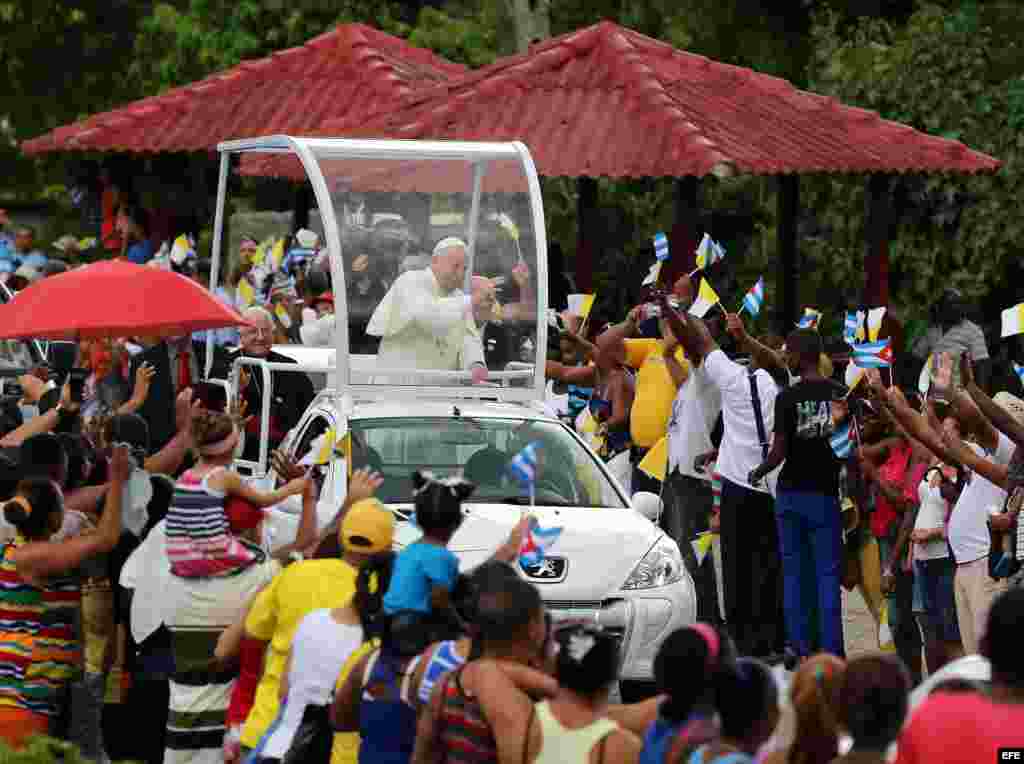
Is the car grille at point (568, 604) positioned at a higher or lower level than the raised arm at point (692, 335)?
lower

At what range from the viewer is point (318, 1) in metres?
30.0

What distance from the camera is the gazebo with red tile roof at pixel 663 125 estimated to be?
16.4 meters

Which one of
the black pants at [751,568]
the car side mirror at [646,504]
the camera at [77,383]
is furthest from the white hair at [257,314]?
the car side mirror at [646,504]

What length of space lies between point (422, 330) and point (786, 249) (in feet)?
22.2

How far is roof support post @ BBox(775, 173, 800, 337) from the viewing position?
18094 mm

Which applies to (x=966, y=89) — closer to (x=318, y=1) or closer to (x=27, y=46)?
(x=318, y=1)

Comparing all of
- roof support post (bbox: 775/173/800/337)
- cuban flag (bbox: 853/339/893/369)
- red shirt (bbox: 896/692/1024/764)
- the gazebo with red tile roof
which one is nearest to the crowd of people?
red shirt (bbox: 896/692/1024/764)

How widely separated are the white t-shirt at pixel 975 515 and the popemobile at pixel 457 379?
4.59 ft

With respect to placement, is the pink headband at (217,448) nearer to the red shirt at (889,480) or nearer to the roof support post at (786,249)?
the red shirt at (889,480)

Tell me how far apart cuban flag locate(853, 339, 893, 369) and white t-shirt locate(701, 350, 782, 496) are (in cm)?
136

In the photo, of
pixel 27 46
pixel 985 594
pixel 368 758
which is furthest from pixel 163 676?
pixel 27 46

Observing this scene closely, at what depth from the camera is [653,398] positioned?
12500 mm

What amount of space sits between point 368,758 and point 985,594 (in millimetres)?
3937

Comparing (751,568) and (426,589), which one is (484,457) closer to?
(751,568)
